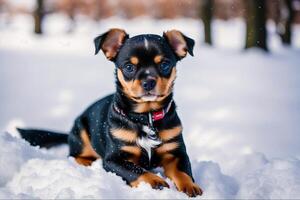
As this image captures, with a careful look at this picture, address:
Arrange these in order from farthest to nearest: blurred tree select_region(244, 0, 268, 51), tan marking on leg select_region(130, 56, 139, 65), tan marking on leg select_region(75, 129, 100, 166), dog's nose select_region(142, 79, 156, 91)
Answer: blurred tree select_region(244, 0, 268, 51) → tan marking on leg select_region(75, 129, 100, 166) → tan marking on leg select_region(130, 56, 139, 65) → dog's nose select_region(142, 79, 156, 91)

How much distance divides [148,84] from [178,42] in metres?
0.65

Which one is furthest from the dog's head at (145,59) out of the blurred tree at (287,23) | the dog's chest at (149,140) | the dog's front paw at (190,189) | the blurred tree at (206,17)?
the blurred tree at (287,23)

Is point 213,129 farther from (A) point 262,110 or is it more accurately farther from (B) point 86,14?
(B) point 86,14

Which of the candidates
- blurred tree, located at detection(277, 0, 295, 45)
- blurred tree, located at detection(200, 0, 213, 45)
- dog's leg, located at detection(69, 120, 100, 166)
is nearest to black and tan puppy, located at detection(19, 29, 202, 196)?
dog's leg, located at detection(69, 120, 100, 166)

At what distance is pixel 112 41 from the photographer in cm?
362

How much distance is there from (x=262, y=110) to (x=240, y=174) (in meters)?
3.59

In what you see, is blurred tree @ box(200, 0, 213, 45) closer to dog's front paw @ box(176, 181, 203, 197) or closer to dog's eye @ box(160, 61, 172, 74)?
dog's eye @ box(160, 61, 172, 74)

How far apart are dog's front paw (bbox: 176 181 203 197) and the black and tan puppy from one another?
0.02 meters

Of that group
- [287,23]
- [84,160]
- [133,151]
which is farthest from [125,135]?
[287,23]

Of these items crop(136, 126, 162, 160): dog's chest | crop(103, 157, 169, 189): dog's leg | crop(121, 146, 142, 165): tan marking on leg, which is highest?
crop(136, 126, 162, 160): dog's chest

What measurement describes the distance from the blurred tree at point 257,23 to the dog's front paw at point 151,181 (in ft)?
32.7

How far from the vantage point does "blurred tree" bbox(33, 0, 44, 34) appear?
1861cm

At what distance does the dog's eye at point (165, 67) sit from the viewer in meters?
3.31

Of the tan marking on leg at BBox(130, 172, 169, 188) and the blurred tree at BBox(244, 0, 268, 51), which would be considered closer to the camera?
the tan marking on leg at BBox(130, 172, 169, 188)
